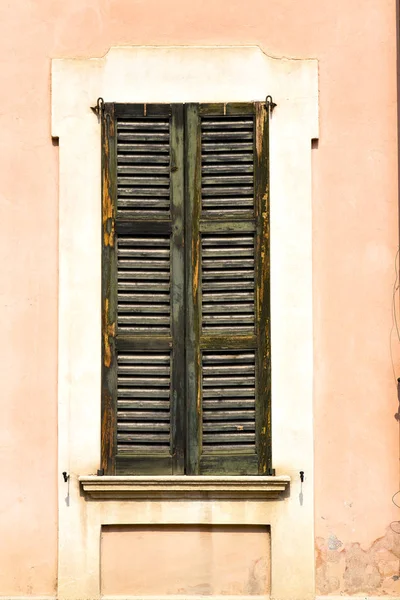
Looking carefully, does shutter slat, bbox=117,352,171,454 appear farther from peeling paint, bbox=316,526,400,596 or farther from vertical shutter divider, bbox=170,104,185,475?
peeling paint, bbox=316,526,400,596

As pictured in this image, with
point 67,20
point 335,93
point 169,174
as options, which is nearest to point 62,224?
point 169,174

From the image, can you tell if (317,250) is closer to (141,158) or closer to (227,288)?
(227,288)

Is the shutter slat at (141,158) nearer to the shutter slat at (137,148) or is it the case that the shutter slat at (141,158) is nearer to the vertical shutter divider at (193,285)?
the shutter slat at (137,148)

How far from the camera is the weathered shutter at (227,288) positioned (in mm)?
7977

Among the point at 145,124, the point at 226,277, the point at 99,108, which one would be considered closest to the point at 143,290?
the point at 226,277

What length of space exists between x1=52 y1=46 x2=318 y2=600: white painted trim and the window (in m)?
0.08

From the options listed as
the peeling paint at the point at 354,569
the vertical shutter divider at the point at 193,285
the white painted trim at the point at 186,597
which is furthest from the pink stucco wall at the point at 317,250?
the vertical shutter divider at the point at 193,285

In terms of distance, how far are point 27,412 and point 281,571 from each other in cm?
180

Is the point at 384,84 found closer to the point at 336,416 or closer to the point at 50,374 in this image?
the point at 336,416

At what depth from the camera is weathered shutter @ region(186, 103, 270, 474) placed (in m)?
7.98

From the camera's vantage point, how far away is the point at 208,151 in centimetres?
809

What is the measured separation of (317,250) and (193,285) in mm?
786

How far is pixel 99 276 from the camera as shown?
316 inches

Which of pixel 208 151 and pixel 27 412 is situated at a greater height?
pixel 208 151
